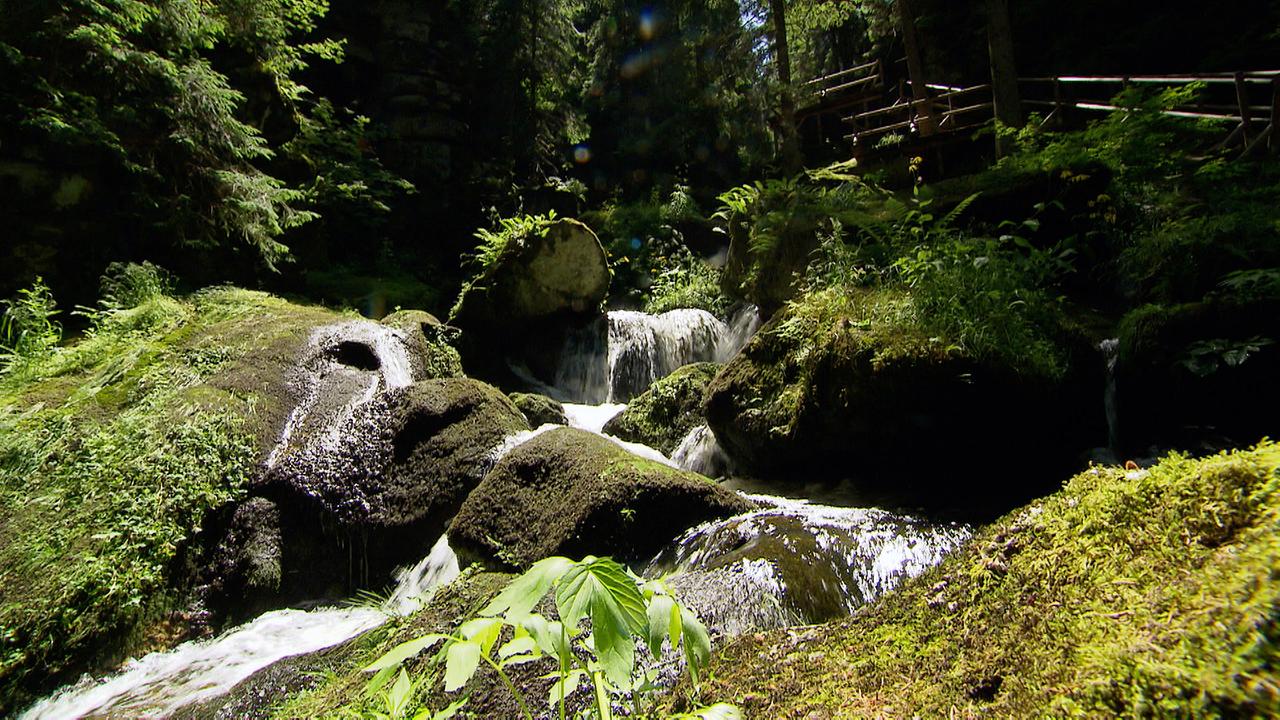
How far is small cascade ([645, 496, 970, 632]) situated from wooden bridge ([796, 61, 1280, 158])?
8.36m

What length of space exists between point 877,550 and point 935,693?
2814mm

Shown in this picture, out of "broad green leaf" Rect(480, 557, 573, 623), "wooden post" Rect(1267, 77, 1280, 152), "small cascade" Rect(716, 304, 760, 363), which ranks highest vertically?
"wooden post" Rect(1267, 77, 1280, 152)

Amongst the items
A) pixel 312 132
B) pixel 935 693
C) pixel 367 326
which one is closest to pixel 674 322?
pixel 367 326

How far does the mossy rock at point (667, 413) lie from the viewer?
8820 millimetres

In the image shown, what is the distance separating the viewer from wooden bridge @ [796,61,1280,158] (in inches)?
359

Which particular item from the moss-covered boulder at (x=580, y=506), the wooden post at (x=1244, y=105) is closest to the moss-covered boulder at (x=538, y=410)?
the moss-covered boulder at (x=580, y=506)

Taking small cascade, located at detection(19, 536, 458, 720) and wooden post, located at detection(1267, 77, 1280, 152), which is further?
wooden post, located at detection(1267, 77, 1280, 152)

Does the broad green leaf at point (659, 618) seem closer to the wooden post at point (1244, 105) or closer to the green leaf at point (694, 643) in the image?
the green leaf at point (694, 643)

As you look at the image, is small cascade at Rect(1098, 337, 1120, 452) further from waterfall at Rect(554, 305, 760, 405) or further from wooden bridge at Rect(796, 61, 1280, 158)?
waterfall at Rect(554, 305, 760, 405)

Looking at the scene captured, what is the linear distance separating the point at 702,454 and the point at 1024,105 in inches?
621

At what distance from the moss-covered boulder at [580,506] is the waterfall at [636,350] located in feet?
23.9

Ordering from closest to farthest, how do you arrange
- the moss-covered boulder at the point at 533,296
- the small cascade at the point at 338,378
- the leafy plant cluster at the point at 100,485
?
the leafy plant cluster at the point at 100,485
the small cascade at the point at 338,378
the moss-covered boulder at the point at 533,296

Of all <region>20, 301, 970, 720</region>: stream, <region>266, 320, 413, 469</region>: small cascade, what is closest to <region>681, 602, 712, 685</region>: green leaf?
<region>20, 301, 970, 720</region>: stream

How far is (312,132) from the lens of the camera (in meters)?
13.8
